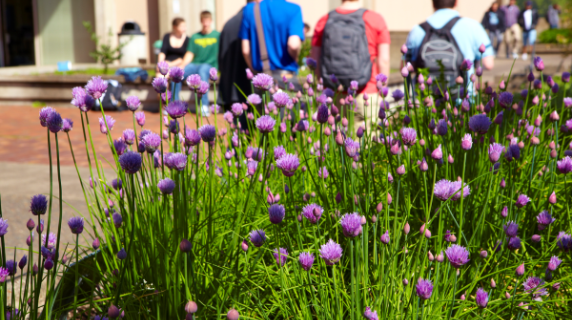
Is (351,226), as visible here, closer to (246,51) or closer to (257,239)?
(257,239)

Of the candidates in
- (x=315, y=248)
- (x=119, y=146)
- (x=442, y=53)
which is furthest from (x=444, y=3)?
(x=315, y=248)

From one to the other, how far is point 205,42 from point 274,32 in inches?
183

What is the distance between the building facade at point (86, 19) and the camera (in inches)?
626

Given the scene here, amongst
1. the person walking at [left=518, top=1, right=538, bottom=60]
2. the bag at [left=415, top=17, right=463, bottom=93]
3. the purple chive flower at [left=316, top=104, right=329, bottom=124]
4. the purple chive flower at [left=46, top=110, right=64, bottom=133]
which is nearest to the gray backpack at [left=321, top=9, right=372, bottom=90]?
the bag at [left=415, top=17, right=463, bottom=93]

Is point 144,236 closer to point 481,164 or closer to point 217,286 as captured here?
point 217,286

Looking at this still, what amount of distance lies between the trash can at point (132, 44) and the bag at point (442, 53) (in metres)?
12.3

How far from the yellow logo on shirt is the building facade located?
21.0ft

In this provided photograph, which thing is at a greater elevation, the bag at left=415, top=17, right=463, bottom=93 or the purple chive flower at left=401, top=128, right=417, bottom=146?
the bag at left=415, top=17, right=463, bottom=93

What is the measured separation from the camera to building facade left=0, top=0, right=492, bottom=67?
15898mm

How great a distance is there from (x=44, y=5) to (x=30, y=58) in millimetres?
3637

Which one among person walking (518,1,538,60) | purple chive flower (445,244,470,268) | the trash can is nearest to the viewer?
purple chive flower (445,244,470,268)

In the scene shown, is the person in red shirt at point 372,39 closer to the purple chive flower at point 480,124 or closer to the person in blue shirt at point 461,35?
the person in blue shirt at point 461,35

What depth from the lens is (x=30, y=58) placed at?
801 inches

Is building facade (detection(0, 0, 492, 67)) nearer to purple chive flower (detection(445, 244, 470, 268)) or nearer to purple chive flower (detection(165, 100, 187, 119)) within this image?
purple chive flower (detection(165, 100, 187, 119))
